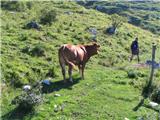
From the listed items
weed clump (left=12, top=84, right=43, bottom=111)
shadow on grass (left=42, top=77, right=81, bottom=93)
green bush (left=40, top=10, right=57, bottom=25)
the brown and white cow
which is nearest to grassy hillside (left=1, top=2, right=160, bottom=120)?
shadow on grass (left=42, top=77, right=81, bottom=93)

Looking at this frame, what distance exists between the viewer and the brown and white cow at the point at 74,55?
22469mm

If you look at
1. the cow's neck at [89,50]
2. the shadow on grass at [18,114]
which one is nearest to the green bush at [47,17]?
the cow's neck at [89,50]

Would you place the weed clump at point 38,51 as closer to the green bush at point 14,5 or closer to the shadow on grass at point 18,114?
the shadow on grass at point 18,114

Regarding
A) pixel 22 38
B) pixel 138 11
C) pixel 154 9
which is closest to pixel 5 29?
pixel 22 38

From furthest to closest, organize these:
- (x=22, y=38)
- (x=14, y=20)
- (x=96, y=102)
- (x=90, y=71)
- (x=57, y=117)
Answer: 1. (x=14, y=20)
2. (x=22, y=38)
3. (x=90, y=71)
4. (x=96, y=102)
5. (x=57, y=117)

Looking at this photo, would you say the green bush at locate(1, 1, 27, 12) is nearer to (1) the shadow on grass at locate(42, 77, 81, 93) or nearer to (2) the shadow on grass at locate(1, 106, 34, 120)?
(1) the shadow on grass at locate(42, 77, 81, 93)

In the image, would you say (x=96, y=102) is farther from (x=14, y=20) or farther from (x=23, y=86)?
(x=14, y=20)

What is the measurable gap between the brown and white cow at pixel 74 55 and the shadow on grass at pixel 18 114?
4.91 metres

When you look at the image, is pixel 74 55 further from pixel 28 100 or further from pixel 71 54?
pixel 28 100

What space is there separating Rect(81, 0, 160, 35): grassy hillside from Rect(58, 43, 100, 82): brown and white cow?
83010 mm

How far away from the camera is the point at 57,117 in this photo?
17.9 meters

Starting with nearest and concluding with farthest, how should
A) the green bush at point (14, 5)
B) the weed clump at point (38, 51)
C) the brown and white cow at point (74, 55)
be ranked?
the brown and white cow at point (74, 55)
the weed clump at point (38, 51)
the green bush at point (14, 5)

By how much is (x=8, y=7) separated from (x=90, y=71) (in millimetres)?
24498

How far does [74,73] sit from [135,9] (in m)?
119
